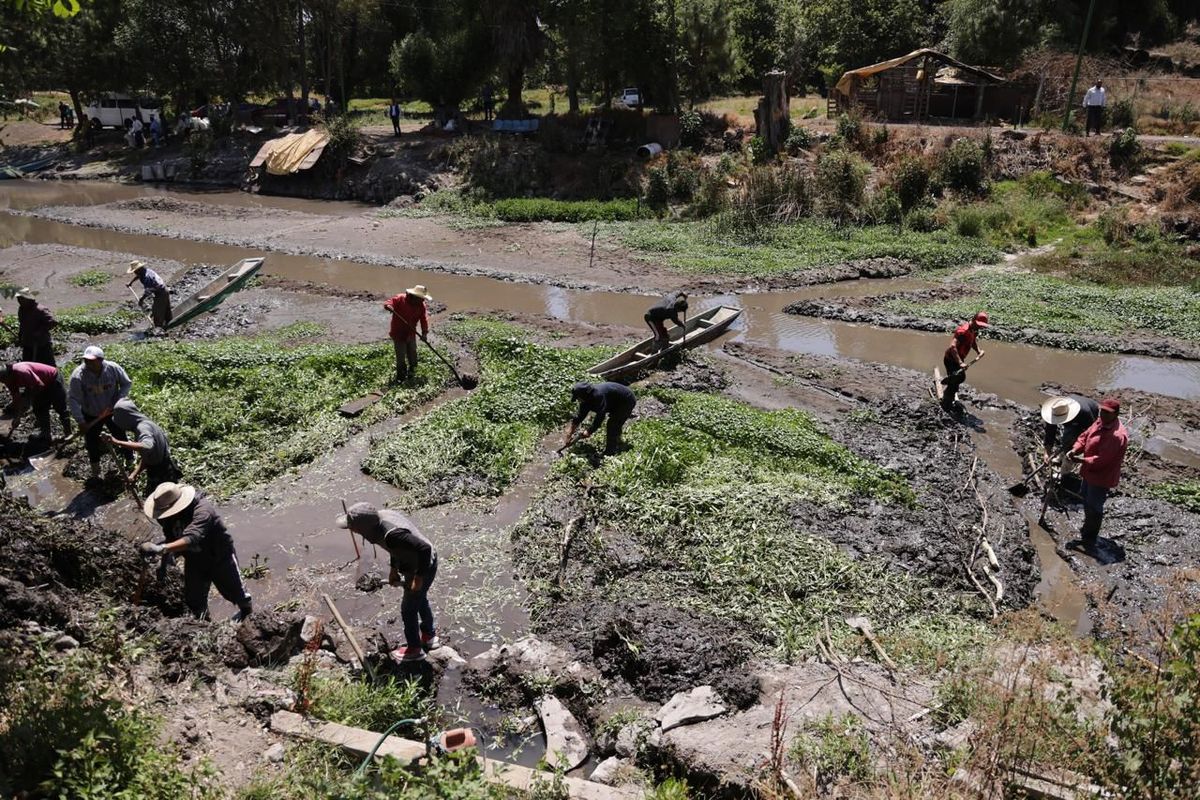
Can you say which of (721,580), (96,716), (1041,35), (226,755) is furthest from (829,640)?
(1041,35)

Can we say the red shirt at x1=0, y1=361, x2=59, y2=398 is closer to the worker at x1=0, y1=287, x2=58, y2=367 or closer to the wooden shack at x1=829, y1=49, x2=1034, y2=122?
the worker at x1=0, y1=287, x2=58, y2=367

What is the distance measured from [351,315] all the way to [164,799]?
14125 mm

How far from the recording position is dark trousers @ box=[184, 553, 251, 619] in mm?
7734

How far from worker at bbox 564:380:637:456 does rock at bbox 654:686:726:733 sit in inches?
186

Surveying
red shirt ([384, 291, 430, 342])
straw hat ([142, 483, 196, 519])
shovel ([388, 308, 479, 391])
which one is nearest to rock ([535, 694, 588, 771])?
straw hat ([142, 483, 196, 519])

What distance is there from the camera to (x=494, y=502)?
10695 mm

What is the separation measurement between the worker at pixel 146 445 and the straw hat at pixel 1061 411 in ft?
36.6

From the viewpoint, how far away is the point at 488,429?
39.6 feet

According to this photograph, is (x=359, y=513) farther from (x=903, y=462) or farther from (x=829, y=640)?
(x=903, y=462)

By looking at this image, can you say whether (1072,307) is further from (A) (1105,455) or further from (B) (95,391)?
(B) (95,391)

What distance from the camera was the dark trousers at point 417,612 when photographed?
7461mm

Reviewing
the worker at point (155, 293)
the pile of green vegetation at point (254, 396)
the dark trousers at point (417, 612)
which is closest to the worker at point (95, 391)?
the pile of green vegetation at point (254, 396)

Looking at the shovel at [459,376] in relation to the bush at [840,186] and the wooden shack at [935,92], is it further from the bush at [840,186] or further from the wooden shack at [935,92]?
the wooden shack at [935,92]

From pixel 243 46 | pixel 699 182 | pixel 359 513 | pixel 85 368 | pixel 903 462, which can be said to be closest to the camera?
pixel 359 513
